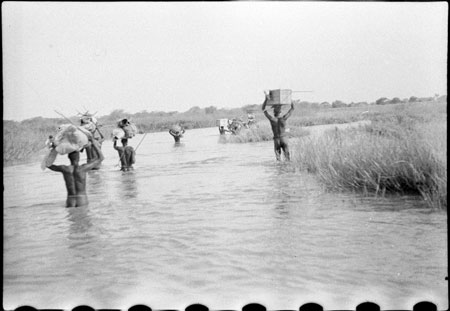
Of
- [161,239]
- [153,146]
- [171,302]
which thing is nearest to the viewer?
[171,302]

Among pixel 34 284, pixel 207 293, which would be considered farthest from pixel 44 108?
pixel 207 293

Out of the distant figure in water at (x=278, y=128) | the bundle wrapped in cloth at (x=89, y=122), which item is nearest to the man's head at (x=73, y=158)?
the bundle wrapped in cloth at (x=89, y=122)

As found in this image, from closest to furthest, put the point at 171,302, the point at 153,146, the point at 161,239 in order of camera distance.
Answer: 1. the point at 171,302
2. the point at 161,239
3. the point at 153,146

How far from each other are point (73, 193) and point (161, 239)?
1.51 feet

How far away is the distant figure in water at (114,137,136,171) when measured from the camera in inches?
97.0

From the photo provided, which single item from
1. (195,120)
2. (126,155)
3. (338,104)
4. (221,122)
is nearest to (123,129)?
(126,155)

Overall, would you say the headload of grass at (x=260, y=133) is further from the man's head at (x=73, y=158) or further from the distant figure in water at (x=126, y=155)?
the man's head at (x=73, y=158)

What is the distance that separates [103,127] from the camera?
2.40 metres

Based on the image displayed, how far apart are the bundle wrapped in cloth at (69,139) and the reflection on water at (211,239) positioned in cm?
11

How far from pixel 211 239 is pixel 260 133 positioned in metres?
0.59

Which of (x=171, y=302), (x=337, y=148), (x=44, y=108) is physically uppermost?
(x=44, y=108)

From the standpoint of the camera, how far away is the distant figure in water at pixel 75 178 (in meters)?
2.35

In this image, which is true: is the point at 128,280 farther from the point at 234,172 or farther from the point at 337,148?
the point at 337,148

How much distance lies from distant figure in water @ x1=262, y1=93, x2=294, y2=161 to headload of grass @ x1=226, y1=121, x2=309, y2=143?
0.03 m
